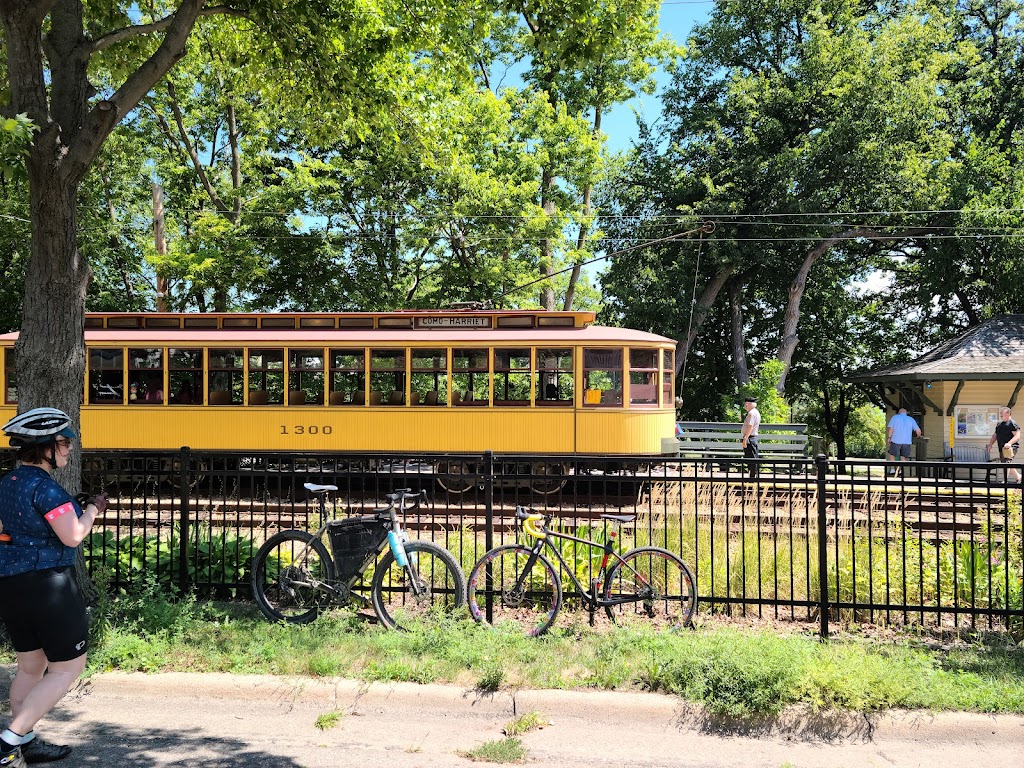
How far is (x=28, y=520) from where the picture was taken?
3705mm

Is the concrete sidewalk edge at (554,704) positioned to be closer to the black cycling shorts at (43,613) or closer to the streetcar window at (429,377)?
the black cycling shorts at (43,613)

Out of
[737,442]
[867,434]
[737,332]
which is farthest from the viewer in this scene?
[867,434]

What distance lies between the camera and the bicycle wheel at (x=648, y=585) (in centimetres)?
590

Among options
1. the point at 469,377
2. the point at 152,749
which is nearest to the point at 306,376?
the point at 469,377

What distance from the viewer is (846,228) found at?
2711cm

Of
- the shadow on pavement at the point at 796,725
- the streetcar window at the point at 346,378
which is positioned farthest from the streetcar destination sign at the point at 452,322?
the shadow on pavement at the point at 796,725

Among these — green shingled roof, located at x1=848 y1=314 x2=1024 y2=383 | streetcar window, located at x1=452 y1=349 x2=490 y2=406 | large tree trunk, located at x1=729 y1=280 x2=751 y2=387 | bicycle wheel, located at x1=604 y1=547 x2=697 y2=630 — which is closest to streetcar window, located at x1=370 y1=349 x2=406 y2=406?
streetcar window, located at x1=452 y1=349 x2=490 y2=406

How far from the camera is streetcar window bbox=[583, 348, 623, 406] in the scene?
519 inches

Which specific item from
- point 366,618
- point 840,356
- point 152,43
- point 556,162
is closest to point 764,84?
point 556,162

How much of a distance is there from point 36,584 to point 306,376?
10333 mm

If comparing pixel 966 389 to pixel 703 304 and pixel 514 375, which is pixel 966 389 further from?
pixel 514 375

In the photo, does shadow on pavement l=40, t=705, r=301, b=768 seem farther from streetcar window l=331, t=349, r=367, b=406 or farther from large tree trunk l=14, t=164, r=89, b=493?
streetcar window l=331, t=349, r=367, b=406

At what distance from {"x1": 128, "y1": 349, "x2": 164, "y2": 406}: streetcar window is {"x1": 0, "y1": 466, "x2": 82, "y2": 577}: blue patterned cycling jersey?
11112mm

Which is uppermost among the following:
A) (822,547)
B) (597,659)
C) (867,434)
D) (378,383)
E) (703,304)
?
(703,304)
